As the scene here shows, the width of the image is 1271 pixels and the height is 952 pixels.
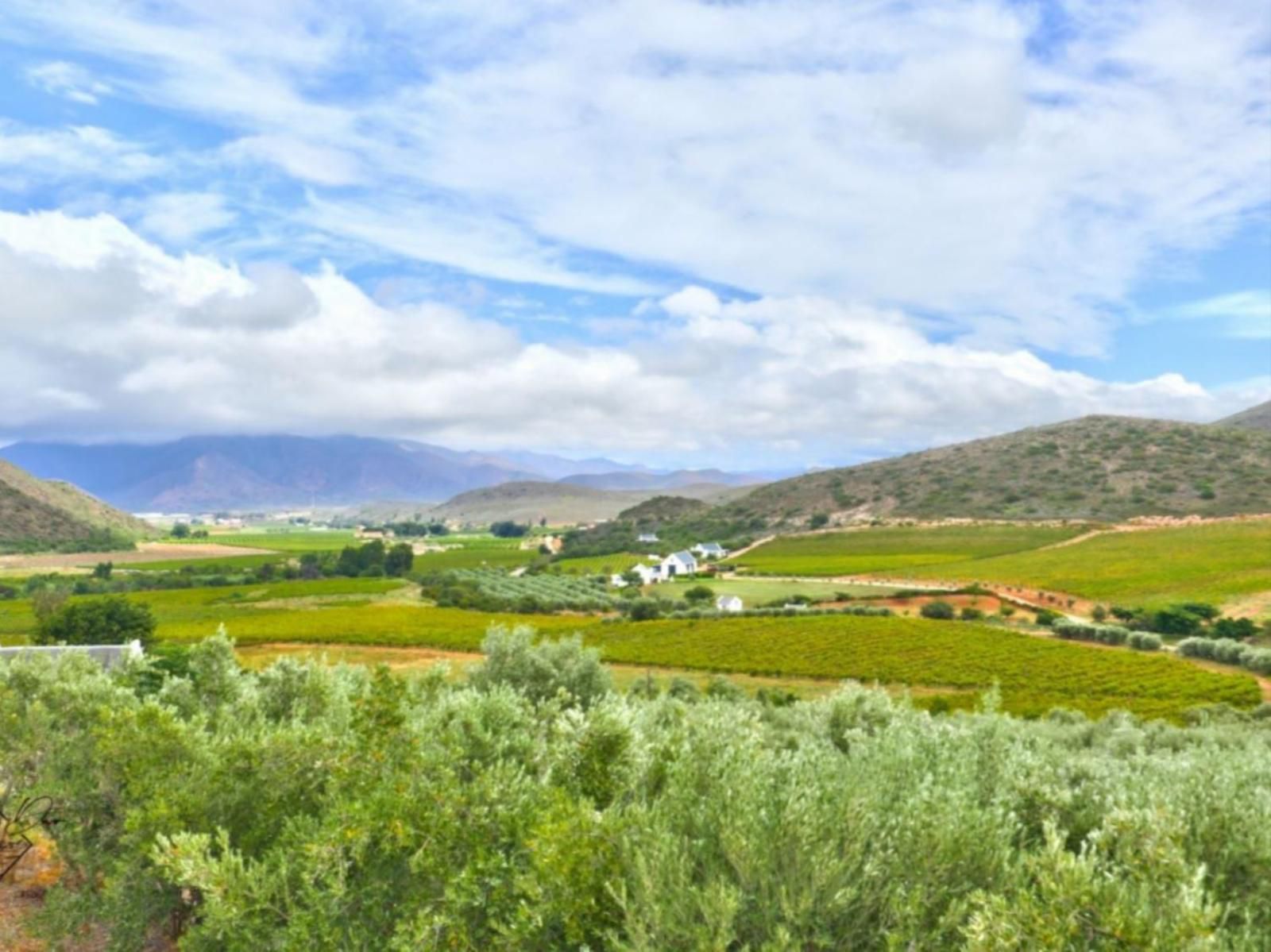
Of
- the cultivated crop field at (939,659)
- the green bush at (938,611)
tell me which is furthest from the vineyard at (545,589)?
the green bush at (938,611)

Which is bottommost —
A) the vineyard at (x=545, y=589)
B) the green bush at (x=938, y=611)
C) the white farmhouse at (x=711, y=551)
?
the vineyard at (x=545, y=589)

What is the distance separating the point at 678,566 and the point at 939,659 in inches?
3031

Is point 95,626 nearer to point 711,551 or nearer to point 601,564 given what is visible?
point 601,564

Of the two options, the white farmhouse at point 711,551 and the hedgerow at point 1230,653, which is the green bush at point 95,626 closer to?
the hedgerow at point 1230,653

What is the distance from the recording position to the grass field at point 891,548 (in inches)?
4924

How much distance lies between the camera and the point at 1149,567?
101 meters

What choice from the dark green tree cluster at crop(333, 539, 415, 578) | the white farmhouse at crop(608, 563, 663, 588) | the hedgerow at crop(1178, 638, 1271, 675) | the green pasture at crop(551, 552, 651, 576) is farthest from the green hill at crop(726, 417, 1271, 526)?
the hedgerow at crop(1178, 638, 1271, 675)

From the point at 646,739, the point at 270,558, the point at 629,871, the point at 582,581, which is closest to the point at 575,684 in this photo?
the point at 646,739

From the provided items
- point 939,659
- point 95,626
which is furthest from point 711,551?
point 95,626

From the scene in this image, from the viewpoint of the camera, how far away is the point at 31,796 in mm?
13727

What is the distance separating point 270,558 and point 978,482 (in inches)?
6695

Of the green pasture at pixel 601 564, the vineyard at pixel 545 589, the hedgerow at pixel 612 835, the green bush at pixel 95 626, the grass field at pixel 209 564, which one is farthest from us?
the grass field at pixel 209 564

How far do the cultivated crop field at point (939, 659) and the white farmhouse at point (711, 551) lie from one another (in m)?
72.1

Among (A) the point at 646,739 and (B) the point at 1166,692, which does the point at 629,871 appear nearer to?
(A) the point at 646,739
